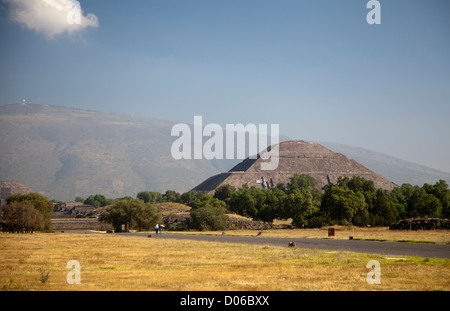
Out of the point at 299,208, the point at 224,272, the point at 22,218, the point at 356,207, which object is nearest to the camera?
the point at 224,272

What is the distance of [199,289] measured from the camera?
65.0ft

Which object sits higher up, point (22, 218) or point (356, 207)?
point (356, 207)

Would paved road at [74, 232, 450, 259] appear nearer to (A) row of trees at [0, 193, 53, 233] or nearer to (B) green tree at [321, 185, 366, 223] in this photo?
(A) row of trees at [0, 193, 53, 233]

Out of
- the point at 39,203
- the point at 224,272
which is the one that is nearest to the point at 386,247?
the point at 224,272

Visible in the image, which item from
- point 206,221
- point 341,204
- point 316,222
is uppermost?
point 341,204

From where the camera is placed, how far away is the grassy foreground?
20.8 meters

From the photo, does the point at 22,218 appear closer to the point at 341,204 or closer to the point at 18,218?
the point at 18,218

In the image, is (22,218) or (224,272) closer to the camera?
(224,272)

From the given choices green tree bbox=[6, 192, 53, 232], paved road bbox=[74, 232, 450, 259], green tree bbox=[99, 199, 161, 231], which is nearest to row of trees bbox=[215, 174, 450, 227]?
green tree bbox=[99, 199, 161, 231]

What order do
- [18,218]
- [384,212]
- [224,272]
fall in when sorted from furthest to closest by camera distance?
[384,212]
[18,218]
[224,272]

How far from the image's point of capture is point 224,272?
83.9 ft

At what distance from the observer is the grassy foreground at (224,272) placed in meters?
20.8

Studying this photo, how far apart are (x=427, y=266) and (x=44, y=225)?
71887mm
